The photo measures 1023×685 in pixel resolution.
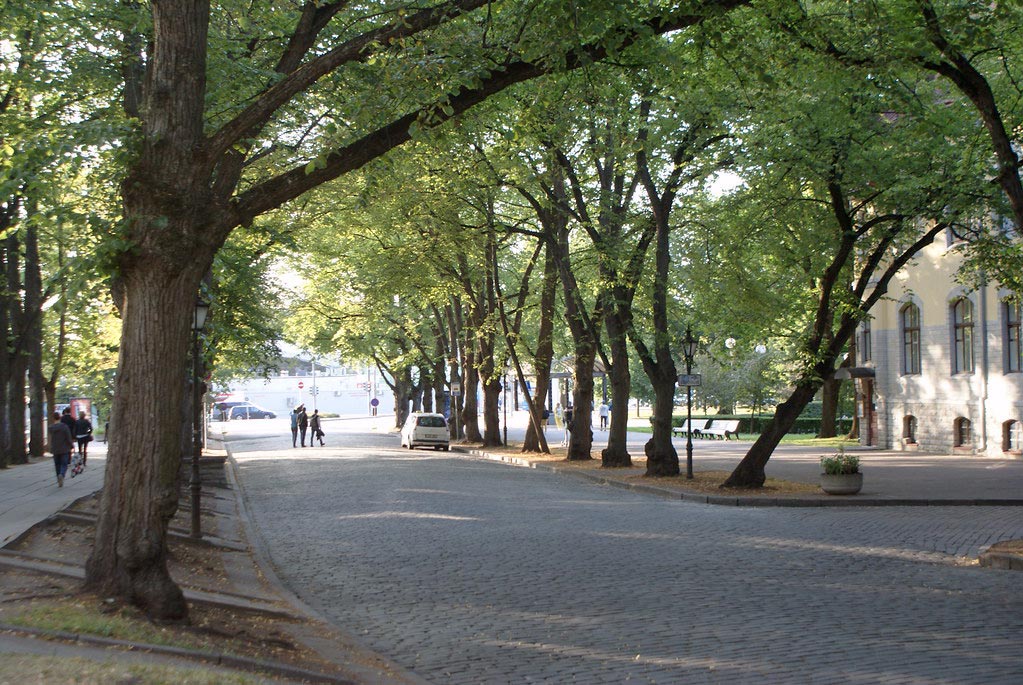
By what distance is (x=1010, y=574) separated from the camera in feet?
41.3

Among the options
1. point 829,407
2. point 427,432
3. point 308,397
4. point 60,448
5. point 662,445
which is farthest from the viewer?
point 308,397

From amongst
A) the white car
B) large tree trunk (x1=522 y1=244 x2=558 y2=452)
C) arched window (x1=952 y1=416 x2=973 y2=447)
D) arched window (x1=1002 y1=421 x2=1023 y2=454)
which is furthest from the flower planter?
the white car

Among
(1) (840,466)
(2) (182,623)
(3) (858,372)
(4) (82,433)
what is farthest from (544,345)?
(2) (182,623)

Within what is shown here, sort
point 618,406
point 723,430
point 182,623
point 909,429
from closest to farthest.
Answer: point 182,623 → point 618,406 → point 909,429 → point 723,430

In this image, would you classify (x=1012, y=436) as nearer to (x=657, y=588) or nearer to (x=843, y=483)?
(x=843, y=483)

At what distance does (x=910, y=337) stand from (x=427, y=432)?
63.5 feet

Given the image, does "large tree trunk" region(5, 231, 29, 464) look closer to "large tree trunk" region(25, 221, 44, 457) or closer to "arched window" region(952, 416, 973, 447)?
"large tree trunk" region(25, 221, 44, 457)

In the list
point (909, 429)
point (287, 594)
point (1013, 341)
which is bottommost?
point (287, 594)

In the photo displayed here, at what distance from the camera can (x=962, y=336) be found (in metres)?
36.3

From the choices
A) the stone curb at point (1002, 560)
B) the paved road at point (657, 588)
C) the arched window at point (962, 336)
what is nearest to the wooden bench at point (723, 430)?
the arched window at point (962, 336)

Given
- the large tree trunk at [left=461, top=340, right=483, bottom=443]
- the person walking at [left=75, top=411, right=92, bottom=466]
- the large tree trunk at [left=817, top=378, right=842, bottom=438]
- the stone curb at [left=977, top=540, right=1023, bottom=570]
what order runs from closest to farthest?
the stone curb at [left=977, top=540, right=1023, bottom=570] → the person walking at [left=75, top=411, right=92, bottom=466] → the large tree trunk at [left=461, top=340, right=483, bottom=443] → the large tree trunk at [left=817, top=378, right=842, bottom=438]

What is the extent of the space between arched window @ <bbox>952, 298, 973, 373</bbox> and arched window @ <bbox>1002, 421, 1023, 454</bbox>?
256 cm

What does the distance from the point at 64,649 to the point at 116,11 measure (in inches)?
457

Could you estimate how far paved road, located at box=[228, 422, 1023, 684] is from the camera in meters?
8.27
